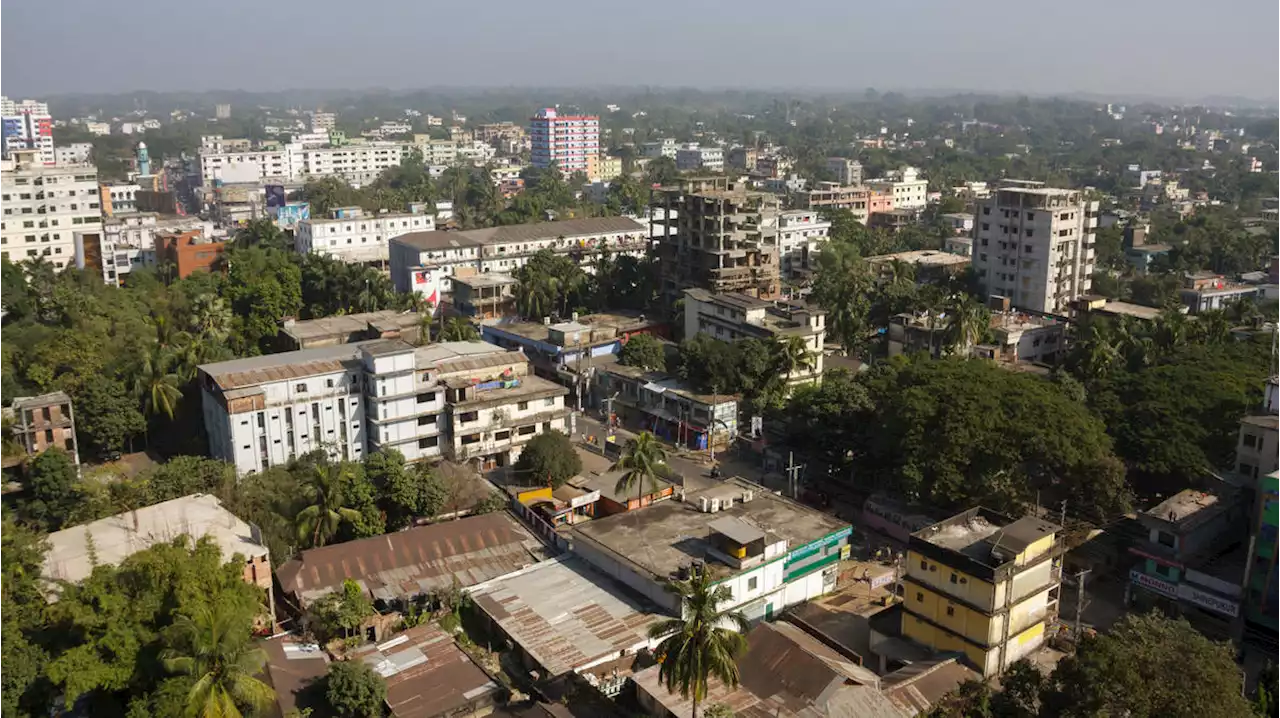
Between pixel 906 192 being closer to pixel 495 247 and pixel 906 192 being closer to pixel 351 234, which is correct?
pixel 495 247

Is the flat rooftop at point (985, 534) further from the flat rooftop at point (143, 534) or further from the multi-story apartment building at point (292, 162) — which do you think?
the multi-story apartment building at point (292, 162)

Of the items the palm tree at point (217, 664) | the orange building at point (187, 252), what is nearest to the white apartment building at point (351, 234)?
the orange building at point (187, 252)

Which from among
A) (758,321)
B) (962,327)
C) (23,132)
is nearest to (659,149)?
(23,132)

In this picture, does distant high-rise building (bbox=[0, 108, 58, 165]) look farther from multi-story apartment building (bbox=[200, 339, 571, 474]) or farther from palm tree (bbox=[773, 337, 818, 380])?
palm tree (bbox=[773, 337, 818, 380])

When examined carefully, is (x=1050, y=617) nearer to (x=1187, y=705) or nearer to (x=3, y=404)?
(x=1187, y=705)

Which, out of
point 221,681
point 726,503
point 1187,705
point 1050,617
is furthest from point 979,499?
point 221,681

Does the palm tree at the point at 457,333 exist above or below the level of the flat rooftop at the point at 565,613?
above

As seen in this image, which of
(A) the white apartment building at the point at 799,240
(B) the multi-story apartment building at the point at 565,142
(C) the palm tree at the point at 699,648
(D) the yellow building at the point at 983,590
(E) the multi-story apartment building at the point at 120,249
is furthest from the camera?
(B) the multi-story apartment building at the point at 565,142
